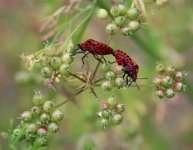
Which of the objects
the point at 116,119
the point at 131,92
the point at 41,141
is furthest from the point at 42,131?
the point at 131,92

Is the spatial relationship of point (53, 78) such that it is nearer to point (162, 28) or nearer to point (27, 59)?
point (27, 59)

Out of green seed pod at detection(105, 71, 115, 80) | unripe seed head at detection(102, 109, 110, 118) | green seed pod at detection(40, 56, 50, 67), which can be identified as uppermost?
green seed pod at detection(40, 56, 50, 67)

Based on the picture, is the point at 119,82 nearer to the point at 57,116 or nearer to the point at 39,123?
the point at 57,116

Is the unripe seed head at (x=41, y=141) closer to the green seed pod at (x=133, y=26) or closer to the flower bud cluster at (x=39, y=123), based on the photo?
the flower bud cluster at (x=39, y=123)

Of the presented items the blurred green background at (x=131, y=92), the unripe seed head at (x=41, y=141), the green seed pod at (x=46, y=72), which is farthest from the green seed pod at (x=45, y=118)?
the blurred green background at (x=131, y=92)

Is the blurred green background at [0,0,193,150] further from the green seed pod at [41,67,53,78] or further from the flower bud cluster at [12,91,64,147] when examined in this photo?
the green seed pod at [41,67,53,78]

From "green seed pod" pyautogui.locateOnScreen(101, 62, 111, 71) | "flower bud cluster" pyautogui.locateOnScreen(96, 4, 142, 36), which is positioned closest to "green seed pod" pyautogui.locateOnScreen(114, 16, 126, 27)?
"flower bud cluster" pyautogui.locateOnScreen(96, 4, 142, 36)
